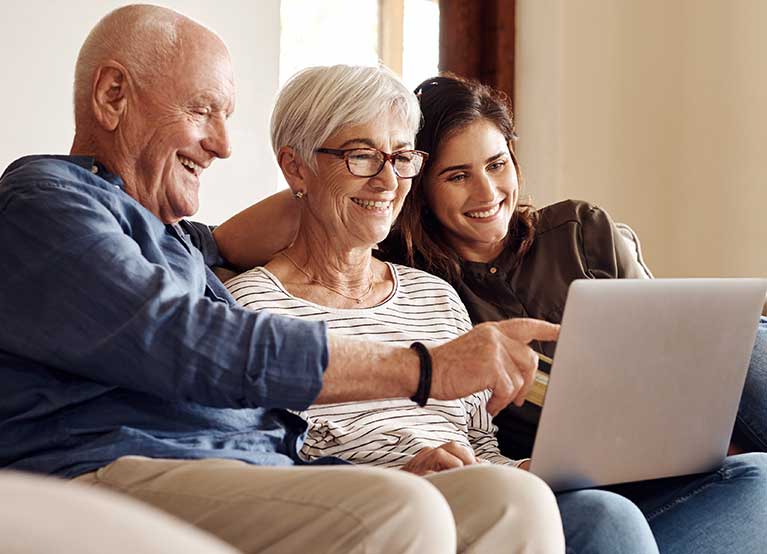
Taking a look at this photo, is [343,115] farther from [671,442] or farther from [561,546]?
[561,546]

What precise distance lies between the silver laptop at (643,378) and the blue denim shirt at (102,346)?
1.12 ft

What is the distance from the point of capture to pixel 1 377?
4.34 ft

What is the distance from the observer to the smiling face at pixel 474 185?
2.16 m

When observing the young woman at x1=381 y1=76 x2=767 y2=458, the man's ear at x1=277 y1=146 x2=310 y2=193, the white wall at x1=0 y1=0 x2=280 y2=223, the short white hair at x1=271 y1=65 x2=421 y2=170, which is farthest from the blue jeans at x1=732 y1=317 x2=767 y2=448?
the white wall at x1=0 y1=0 x2=280 y2=223

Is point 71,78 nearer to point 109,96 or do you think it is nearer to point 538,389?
point 109,96

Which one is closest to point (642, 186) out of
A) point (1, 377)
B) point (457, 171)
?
point (457, 171)

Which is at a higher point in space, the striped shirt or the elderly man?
the elderly man

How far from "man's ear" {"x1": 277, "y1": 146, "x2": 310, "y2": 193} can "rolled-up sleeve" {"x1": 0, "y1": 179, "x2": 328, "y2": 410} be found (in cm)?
72

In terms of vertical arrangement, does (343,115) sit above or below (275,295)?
above

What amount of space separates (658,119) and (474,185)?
1.93m

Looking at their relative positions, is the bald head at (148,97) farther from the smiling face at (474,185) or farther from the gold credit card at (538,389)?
the smiling face at (474,185)

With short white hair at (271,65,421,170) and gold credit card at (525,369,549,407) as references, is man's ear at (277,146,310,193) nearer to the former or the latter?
short white hair at (271,65,421,170)

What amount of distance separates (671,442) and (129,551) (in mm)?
1073

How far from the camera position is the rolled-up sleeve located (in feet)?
4.10
